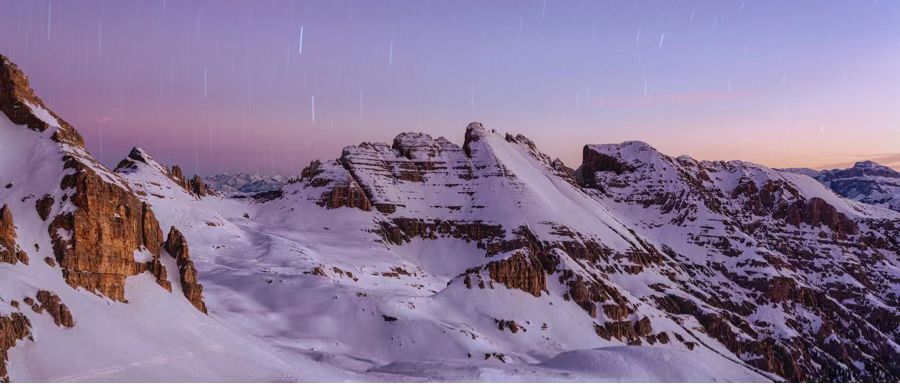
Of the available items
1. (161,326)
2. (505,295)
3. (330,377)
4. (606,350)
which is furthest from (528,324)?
(161,326)

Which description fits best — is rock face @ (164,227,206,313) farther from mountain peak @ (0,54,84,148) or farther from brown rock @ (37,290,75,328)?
brown rock @ (37,290,75,328)

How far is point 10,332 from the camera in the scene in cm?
7456

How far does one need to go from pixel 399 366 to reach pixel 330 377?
952 inches

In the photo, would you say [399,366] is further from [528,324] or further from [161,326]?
[528,324]

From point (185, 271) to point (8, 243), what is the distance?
94.9 ft

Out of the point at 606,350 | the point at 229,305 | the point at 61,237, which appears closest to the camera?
the point at 61,237

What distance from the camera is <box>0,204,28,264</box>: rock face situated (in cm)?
8506

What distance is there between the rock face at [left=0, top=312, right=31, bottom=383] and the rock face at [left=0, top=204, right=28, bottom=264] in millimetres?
10315

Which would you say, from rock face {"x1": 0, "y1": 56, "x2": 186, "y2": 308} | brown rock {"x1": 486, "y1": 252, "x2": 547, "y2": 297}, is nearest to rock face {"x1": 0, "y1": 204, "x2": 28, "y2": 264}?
rock face {"x1": 0, "y1": 56, "x2": 186, "y2": 308}

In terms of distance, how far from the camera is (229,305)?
154 m

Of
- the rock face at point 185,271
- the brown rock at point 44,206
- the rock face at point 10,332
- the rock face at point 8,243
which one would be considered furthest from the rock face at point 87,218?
the rock face at point 10,332

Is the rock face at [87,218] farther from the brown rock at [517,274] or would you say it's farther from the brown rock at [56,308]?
the brown rock at [517,274]

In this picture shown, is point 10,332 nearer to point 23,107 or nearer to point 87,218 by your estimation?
point 87,218

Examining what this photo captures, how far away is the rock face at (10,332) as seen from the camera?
71.0m
